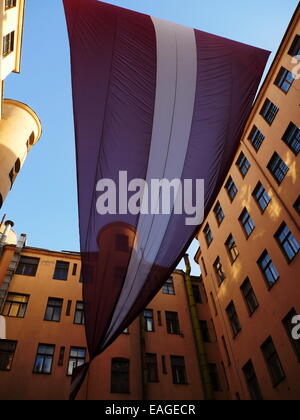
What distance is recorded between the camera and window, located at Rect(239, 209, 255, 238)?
1557 centimetres

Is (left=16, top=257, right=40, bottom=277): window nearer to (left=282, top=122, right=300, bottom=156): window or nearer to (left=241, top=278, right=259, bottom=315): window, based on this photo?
(left=241, top=278, right=259, bottom=315): window

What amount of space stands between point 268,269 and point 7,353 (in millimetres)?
13774

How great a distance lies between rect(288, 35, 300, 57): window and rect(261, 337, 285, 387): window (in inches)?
532

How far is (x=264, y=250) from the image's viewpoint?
1400 centimetres

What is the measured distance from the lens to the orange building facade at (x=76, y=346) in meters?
15.5

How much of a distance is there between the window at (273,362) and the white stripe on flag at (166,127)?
9.57 meters

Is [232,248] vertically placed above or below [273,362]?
above

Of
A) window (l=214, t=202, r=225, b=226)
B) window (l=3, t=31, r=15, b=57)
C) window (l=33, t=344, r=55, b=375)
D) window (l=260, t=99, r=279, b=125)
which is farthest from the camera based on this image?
window (l=214, t=202, r=225, b=226)

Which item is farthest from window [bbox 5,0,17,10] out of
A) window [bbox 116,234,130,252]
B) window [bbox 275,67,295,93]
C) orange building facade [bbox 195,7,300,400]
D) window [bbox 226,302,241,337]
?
window [bbox 226,302,241,337]

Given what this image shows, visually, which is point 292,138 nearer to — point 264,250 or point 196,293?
point 264,250

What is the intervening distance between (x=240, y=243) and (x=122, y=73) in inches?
482

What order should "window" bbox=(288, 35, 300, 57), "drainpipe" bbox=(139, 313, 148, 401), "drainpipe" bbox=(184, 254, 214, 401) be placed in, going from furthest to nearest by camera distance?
"drainpipe" bbox=(184, 254, 214, 401) < "drainpipe" bbox=(139, 313, 148, 401) < "window" bbox=(288, 35, 300, 57)

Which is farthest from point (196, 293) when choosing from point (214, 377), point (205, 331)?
point (214, 377)

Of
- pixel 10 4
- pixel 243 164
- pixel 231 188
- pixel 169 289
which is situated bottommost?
pixel 169 289
